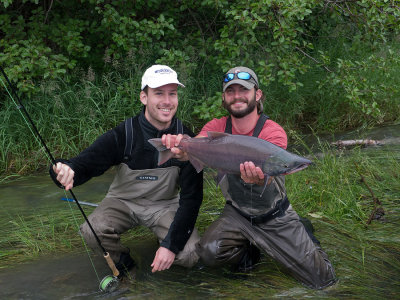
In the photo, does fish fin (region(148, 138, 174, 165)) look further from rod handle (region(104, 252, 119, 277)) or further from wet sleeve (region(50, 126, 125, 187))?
rod handle (region(104, 252, 119, 277))

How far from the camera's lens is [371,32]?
23.2ft

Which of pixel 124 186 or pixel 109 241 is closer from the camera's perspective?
pixel 109 241

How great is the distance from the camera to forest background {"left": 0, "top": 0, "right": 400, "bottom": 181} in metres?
6.70

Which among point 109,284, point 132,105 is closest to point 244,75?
point 109,284

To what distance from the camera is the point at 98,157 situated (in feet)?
12.0

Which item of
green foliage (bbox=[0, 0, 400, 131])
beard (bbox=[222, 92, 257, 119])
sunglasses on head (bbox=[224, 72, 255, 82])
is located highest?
green foliage (bbox=[0, 0, 400, 131])

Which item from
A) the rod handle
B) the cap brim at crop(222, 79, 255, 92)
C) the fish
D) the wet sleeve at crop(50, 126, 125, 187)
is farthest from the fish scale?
the rod handle

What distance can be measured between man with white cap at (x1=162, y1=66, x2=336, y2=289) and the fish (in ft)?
0.73

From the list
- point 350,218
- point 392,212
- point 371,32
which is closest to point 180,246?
point 350,218

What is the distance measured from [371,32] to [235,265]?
474 cm

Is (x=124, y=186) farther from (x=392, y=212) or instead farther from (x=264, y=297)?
(x=392, y=212)

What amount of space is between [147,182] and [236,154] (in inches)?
40.9

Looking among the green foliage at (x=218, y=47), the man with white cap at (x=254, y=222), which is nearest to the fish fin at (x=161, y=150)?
the man with white cap at (x=254, y=222)

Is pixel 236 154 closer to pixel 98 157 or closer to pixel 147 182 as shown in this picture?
pixel 147 182
